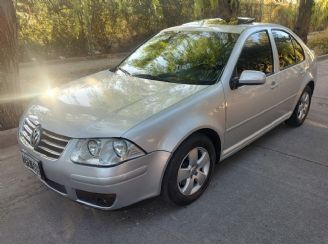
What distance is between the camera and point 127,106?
3270 mm

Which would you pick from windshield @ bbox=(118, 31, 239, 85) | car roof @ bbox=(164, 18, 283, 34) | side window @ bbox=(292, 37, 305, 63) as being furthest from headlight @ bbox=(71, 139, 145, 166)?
side window @ bbox=(292, 37, 305, 63)

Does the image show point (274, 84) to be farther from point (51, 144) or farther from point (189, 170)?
point (51, 144)

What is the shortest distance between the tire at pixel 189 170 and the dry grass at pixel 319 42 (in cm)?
1051

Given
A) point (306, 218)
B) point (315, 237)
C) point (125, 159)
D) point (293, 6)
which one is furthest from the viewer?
point (293, 6)

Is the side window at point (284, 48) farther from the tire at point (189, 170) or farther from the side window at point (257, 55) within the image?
the tire at point (189, 170)

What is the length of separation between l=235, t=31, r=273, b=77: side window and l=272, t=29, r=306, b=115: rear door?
220 mm

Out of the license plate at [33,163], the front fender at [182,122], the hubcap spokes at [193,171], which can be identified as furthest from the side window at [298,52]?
the license plate at [33,163]

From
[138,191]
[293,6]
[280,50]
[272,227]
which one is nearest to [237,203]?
[272,227]

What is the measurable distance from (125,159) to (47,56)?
7.81 m

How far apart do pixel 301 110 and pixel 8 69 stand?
13.7 ft

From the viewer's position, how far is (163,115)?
313 cm

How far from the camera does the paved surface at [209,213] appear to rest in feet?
10.2

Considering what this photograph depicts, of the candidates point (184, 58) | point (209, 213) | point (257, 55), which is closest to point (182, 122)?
point (209, 213)

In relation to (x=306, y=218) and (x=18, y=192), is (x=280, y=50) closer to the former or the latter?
(x=306, y=218)
